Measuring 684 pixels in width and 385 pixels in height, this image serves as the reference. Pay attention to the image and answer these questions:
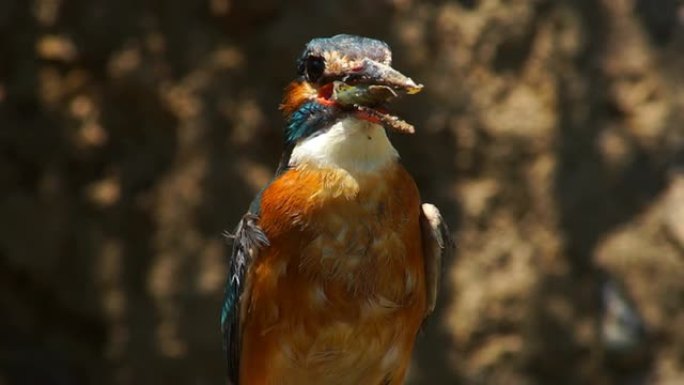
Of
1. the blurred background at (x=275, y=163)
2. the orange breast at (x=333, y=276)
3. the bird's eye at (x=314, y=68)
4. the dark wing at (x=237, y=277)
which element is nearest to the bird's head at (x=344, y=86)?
the bird's eye at (x=314, y=68)

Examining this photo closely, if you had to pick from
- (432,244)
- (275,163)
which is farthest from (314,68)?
(275,163)

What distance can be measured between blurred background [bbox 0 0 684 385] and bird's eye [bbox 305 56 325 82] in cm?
244

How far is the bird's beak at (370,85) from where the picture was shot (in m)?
3.58

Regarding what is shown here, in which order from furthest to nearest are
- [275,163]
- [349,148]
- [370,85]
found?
1. [275,163]
2. [349,148]
3. [370,85]

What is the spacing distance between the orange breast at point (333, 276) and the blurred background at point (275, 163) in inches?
91.4

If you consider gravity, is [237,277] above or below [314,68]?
below

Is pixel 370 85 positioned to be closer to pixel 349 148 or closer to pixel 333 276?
pixel 349 148

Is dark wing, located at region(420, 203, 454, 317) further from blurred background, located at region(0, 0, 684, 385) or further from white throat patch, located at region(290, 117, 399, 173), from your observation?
blurred background, located at region(0, 0, 684, 385)

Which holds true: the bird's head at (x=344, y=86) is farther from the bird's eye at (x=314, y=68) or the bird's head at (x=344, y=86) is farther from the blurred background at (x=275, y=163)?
the blurred background at (x=275, y=163)

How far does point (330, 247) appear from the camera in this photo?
3.88 m

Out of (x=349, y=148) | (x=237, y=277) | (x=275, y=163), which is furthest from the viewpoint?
(x=275, y=163)

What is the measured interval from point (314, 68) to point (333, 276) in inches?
26.8

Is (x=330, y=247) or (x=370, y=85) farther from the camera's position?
(x=330, y=247)

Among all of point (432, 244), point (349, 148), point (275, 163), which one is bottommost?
point (275, 163)
